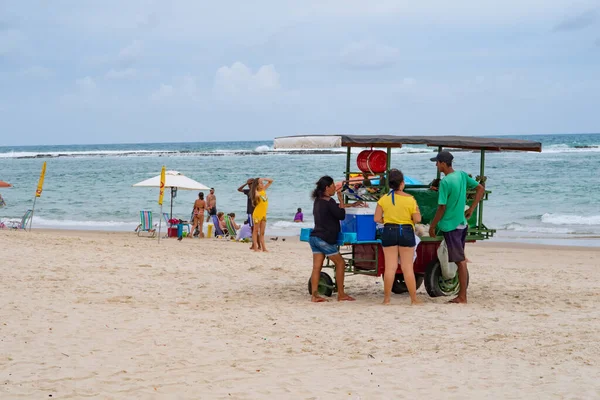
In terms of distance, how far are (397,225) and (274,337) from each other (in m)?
1.92

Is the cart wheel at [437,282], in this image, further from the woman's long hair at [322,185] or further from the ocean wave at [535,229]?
the ocean wave at [535,229]

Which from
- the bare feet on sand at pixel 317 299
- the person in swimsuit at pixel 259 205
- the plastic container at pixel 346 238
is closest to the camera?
the plastic container at pixel 346 238

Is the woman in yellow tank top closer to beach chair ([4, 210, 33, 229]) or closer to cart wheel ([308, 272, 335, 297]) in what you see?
cart wheel ([308, 272, 335, 297])

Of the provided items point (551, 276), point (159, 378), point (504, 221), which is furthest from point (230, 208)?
point (159, 378)

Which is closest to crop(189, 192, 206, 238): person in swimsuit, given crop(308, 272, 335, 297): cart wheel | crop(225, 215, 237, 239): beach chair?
crop(225, 215, 237, 239): beach chair

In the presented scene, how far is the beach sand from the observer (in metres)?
4.70

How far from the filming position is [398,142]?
7.56 meters

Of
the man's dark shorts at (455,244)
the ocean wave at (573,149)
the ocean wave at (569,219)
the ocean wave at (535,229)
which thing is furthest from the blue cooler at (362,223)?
the ocean wave at (573,149)

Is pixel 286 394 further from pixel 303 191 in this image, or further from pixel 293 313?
pixel 303 191

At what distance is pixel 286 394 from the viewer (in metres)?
4.54

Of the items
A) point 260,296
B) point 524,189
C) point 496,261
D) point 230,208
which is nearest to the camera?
point 260,296

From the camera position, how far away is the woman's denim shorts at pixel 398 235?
7286mm

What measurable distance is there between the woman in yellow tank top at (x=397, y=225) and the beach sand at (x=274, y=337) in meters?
0.43

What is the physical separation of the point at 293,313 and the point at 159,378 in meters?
2.45
